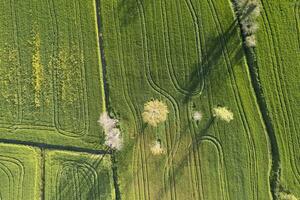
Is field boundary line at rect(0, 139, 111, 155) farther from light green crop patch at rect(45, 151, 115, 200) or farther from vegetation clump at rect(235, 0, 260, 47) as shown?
vegetation clump at rect(235, 0, 260, 47)

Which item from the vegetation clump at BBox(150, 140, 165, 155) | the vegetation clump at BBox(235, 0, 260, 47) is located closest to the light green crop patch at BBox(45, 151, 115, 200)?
the vegetation clump at BBox(150, 140, 165, 155)

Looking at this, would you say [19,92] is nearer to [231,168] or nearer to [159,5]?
[159,5]

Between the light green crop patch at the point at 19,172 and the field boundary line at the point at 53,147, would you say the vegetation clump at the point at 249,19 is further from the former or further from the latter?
the light green crop patch at the point at 19,172

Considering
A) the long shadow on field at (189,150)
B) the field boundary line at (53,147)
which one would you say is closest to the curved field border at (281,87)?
the long shadow on field at (189,150)

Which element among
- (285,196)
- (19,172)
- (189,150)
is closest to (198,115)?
(189,150)

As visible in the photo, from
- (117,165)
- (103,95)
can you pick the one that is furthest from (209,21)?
(117,165)
